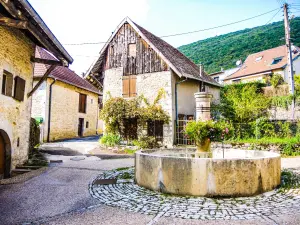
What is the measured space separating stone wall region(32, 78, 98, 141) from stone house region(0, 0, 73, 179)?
8.81 m

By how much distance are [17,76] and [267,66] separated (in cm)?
2977

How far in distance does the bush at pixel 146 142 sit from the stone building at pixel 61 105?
7.41 m

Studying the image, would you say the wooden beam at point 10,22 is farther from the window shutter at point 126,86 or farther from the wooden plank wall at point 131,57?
the window shutter at point 126,86

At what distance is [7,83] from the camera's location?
7090 mm

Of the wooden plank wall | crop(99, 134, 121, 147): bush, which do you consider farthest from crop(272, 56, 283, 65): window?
crop(99, 134, 121, 147): bush

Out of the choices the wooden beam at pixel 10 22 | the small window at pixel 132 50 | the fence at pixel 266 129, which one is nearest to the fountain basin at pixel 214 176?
the wooden beam at pixel 10 22

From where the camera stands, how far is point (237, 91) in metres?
22.3

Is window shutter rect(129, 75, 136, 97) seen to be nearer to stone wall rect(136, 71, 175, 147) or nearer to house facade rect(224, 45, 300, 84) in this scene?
stone wall rect(136, 71, 175, 147)

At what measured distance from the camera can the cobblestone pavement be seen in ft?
12.6

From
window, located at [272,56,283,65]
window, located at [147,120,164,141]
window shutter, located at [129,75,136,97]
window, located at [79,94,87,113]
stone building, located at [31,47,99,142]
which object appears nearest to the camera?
window, located at [147,120,164,141]

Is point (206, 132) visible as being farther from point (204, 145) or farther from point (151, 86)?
point (151, 86)

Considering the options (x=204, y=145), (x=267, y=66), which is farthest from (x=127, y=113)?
(x=267, y=66)

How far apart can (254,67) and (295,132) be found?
21.3 m

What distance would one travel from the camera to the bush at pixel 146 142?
13.9m
